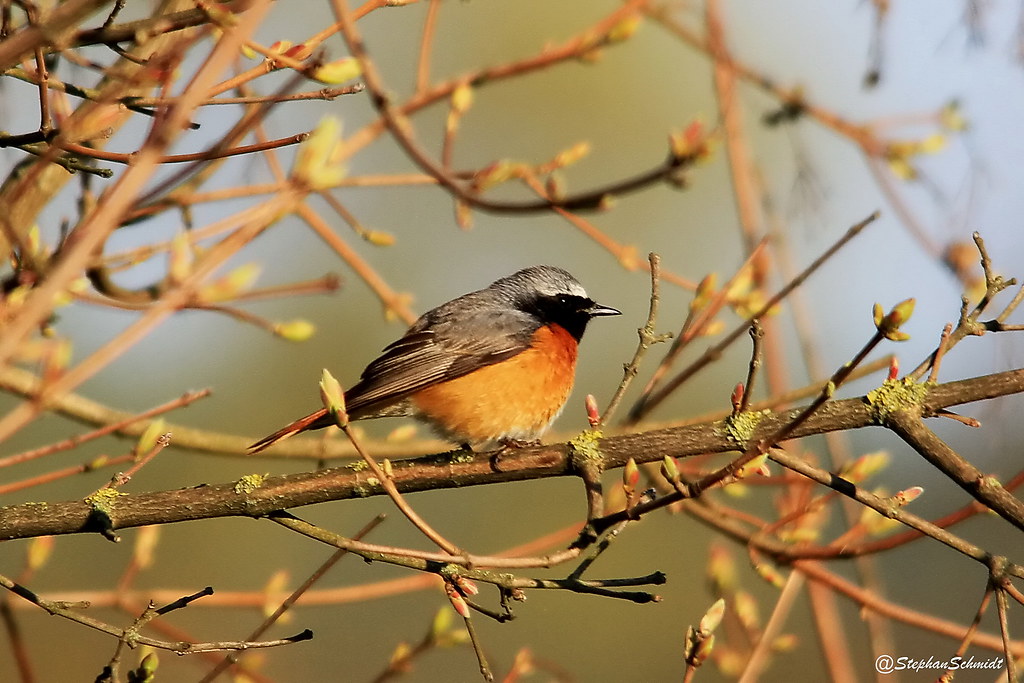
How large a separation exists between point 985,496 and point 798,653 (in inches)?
282

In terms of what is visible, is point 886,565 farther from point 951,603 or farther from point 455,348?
point 455,348

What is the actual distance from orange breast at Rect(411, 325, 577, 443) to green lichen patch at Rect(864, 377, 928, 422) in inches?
100

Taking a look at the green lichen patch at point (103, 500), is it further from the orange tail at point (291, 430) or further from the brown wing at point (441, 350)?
the brown wing at point (441, 350)

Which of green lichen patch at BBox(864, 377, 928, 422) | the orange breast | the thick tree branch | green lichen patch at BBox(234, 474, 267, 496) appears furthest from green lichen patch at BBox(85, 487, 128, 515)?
green lichen patch at BBox(864, 377, 928, 422)

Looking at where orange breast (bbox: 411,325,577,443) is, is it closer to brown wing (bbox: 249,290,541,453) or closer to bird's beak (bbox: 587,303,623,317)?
brown wing (bbox: 249,290,541,453)

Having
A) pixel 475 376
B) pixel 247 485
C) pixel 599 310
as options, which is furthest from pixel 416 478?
pixel 599 310

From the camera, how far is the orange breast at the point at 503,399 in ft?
17.6

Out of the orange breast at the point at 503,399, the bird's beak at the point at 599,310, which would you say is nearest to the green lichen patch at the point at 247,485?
the orange breast at the point at 503,399

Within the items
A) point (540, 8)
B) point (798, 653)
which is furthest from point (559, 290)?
point (540, 8)

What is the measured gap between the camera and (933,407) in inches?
124

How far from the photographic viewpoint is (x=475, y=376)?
557 centimetres

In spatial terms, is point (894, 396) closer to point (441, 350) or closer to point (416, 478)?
point (416, 478)

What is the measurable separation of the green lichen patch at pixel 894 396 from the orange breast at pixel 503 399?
2.54 meters

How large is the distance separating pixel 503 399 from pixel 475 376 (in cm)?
22
